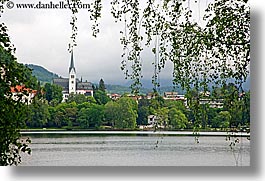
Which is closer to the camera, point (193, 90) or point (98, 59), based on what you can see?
point (193, 90)

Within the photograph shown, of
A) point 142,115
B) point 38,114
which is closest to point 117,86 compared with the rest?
point 142,115

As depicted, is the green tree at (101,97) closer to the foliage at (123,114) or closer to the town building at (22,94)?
the foliage at (123,114)

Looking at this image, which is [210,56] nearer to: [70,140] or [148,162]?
[148,162]

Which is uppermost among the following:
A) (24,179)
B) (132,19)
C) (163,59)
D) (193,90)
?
(132,19)

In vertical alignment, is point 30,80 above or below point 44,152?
above

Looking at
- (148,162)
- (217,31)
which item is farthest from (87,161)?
(217,31)

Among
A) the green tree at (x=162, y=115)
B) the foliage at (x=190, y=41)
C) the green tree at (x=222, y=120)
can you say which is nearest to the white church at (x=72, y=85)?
A: the foliage at (x=190, y=41)

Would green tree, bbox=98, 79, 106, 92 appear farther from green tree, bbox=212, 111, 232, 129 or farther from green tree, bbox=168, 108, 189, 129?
green tree, bbox=212, 111, 232, 129

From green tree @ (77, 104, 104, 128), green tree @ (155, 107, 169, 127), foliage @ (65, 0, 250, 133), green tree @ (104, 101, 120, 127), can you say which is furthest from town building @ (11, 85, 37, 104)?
green tree @ (155, 107, 169, 127)
